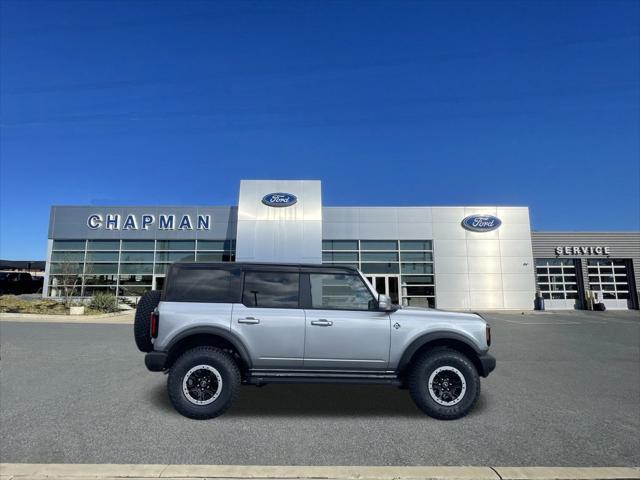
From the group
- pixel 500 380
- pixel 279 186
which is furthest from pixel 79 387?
pixel 279 186

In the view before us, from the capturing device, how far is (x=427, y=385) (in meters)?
4.52

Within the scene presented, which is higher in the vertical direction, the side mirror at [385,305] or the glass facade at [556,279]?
the glass facade at [556,279]

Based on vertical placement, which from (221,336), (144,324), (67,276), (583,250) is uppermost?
(583,250)

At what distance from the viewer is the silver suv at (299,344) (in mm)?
4473

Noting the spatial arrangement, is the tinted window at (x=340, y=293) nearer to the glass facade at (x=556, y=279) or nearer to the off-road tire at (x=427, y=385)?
the off-road tire at (x=427, y=385)

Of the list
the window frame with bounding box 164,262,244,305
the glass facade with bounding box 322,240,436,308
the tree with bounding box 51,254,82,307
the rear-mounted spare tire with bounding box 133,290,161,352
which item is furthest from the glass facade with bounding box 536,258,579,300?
the tree with bounding box 51,254,82,307

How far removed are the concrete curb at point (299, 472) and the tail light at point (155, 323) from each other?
61.5 inches

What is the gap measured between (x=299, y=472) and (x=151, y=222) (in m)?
25.4

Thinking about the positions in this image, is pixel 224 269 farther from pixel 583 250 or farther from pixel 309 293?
pixel 583 250

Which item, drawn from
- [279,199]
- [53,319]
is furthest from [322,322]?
[279,199]

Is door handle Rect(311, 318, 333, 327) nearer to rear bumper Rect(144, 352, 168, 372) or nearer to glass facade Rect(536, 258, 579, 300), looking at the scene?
rear bumper Rect(144, 352, 168, 372)

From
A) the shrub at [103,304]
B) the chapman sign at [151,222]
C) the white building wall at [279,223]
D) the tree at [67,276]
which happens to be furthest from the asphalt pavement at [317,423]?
the tree at [67,276]

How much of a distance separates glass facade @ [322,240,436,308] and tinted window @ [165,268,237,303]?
20.1 m

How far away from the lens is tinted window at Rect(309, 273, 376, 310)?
4.80 meters
